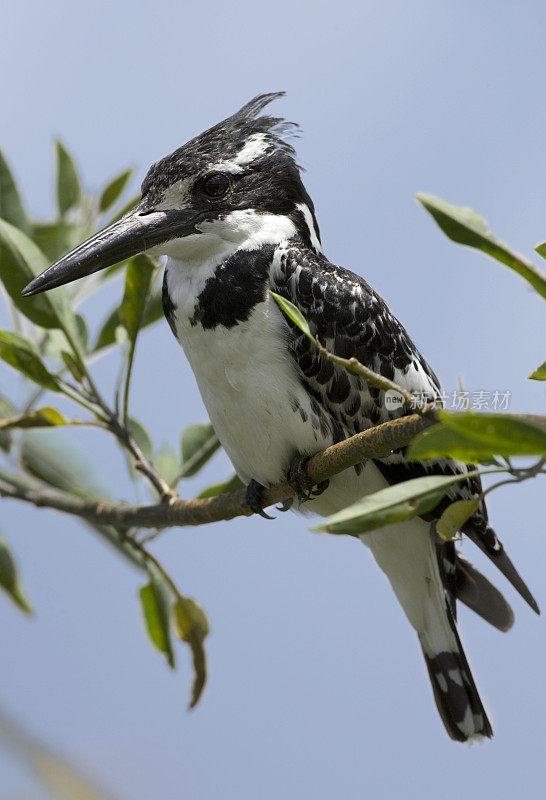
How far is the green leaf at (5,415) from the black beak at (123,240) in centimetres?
57

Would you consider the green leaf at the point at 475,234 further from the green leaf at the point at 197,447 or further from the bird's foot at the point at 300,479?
the green leaf at the point at 197,447

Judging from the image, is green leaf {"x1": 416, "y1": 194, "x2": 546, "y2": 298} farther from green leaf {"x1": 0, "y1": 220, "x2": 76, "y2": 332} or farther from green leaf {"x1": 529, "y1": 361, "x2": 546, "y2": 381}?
green leaf {"x1": 0, "y1": 220, "x2": 76, "y2": 332}

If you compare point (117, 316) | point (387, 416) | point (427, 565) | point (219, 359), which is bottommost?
point (427, 565)

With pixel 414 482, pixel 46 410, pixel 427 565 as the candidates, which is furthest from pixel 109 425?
pixel 414 482

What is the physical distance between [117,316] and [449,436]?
5.41 ft

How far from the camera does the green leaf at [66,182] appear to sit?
9.23ft

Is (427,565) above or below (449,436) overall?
below

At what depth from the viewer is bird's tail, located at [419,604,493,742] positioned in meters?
2.58

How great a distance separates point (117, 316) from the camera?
8.16 ft

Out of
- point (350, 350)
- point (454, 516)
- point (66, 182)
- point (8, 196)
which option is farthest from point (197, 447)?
point (454, 516)

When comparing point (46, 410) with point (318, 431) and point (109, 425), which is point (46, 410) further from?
point (318, 431)

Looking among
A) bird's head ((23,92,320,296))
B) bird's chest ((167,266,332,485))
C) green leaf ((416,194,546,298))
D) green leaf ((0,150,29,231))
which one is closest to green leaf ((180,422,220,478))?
bird's chest ((167,266,332,485))

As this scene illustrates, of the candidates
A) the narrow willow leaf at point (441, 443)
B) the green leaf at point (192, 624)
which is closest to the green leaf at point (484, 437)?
the narrow willow leaf at point (441, 443)

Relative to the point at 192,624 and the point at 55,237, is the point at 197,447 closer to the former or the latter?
the point at 192,624
